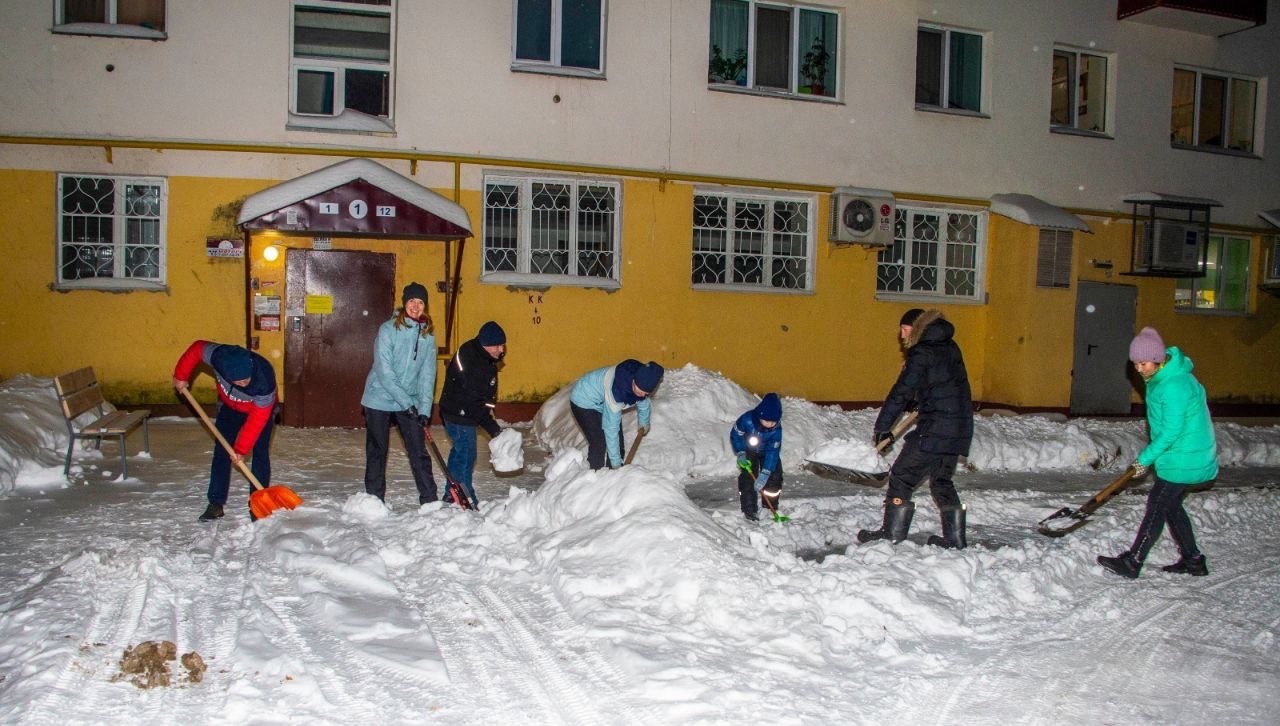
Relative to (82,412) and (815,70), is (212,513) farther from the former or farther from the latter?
(815,70)

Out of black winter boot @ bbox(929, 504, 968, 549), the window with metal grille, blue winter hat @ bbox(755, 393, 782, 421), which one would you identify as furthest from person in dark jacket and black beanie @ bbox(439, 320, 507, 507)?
the window with metal grille

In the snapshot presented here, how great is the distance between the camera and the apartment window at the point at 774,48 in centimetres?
1277

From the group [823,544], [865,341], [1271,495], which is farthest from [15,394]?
[1271,495]

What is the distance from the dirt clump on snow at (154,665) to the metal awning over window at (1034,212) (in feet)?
41.4

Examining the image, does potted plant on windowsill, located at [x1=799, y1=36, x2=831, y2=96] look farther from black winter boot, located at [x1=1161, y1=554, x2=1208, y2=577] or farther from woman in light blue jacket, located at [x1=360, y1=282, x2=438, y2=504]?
black winter boot, located at [x1=1161, y1=554, x2=1208, y2=577]

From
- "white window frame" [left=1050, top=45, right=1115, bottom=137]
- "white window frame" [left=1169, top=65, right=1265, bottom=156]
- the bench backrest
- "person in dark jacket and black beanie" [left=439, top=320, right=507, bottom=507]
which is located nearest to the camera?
"person in dark jacket and black beanie" [left=439, top=320, right=507, bottom=507]

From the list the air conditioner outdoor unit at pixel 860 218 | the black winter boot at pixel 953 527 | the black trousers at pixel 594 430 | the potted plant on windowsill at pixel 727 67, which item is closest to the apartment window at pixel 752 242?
the air conditioner outdoor unit at pixel 860 218

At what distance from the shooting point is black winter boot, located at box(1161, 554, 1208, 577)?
6176mm

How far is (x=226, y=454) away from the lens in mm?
6504

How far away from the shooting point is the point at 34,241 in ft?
35.0

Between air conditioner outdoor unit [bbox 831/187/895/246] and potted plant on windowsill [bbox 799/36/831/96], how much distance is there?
158 centimetres

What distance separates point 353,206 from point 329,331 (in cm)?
180

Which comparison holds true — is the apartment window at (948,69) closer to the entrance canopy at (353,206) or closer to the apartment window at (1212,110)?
the apartment window at (1212,110)

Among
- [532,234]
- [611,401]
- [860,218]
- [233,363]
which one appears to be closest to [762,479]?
[611,401]
